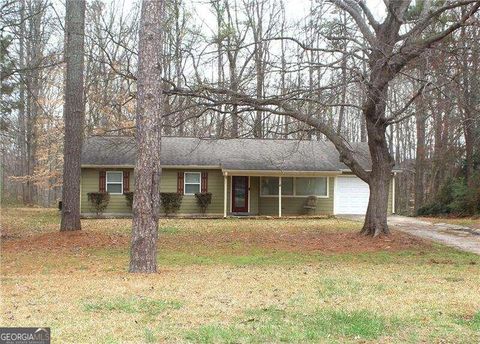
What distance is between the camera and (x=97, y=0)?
23.9m

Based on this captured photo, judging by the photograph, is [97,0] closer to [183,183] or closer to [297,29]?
[183,183]

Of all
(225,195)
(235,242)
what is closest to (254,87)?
(235,242)

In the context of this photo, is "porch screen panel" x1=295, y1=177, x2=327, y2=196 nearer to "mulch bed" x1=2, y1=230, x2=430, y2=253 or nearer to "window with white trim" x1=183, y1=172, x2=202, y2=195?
"window with white trim" x1=183, y1=172, x2=202, y2=195

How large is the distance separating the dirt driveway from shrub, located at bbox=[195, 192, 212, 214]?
29.6 feet

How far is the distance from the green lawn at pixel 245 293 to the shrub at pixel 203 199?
36.8 feet

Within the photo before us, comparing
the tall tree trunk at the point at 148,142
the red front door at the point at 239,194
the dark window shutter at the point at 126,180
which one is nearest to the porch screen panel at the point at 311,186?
the red front door at the point at 239,194

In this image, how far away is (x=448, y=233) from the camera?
17.2 m

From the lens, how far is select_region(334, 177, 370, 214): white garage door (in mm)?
26734

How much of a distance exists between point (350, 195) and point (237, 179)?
5.74m

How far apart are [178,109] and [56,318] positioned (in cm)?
955

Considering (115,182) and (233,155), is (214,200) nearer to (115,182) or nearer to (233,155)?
(233,155)

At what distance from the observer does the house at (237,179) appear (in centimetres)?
2523

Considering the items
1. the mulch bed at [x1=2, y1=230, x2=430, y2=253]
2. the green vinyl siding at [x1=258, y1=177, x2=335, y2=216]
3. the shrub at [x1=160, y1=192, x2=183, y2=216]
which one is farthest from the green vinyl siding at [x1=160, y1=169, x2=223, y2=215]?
the mulch bed at [x1=2, y1=230, x2=430, y2=253]

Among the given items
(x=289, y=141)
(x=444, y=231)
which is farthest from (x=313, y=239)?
(x=289, y=141)
